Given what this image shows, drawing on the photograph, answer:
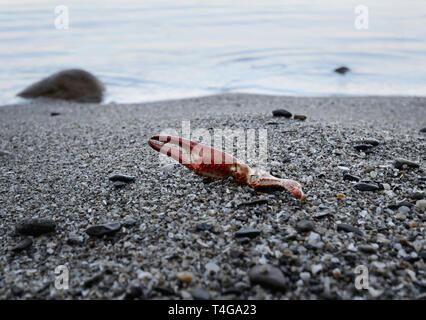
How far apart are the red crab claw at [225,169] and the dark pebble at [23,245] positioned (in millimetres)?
1314

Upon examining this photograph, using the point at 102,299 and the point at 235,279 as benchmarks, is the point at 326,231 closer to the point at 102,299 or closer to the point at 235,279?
the point at 235,279

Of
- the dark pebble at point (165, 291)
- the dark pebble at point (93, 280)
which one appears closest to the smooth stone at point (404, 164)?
the dark pebble at point (165, 291)

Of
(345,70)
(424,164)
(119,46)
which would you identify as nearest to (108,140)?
(424,164)

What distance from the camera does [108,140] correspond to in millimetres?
5012

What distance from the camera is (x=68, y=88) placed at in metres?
10.2

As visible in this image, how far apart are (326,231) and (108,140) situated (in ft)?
11.5

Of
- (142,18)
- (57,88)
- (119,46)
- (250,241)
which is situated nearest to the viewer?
(250,241)

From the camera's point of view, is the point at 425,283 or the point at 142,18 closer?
the point at 425,283

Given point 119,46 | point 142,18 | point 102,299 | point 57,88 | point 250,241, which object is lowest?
point 102,299

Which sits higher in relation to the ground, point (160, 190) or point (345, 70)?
point (345, 70)

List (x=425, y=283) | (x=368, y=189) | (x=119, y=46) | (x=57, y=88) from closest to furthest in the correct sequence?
(x=425, y=283)
(x=368, y=189)
(x=57, y=88)
(x=119, y=46)

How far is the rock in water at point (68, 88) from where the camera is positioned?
33.1 ft
